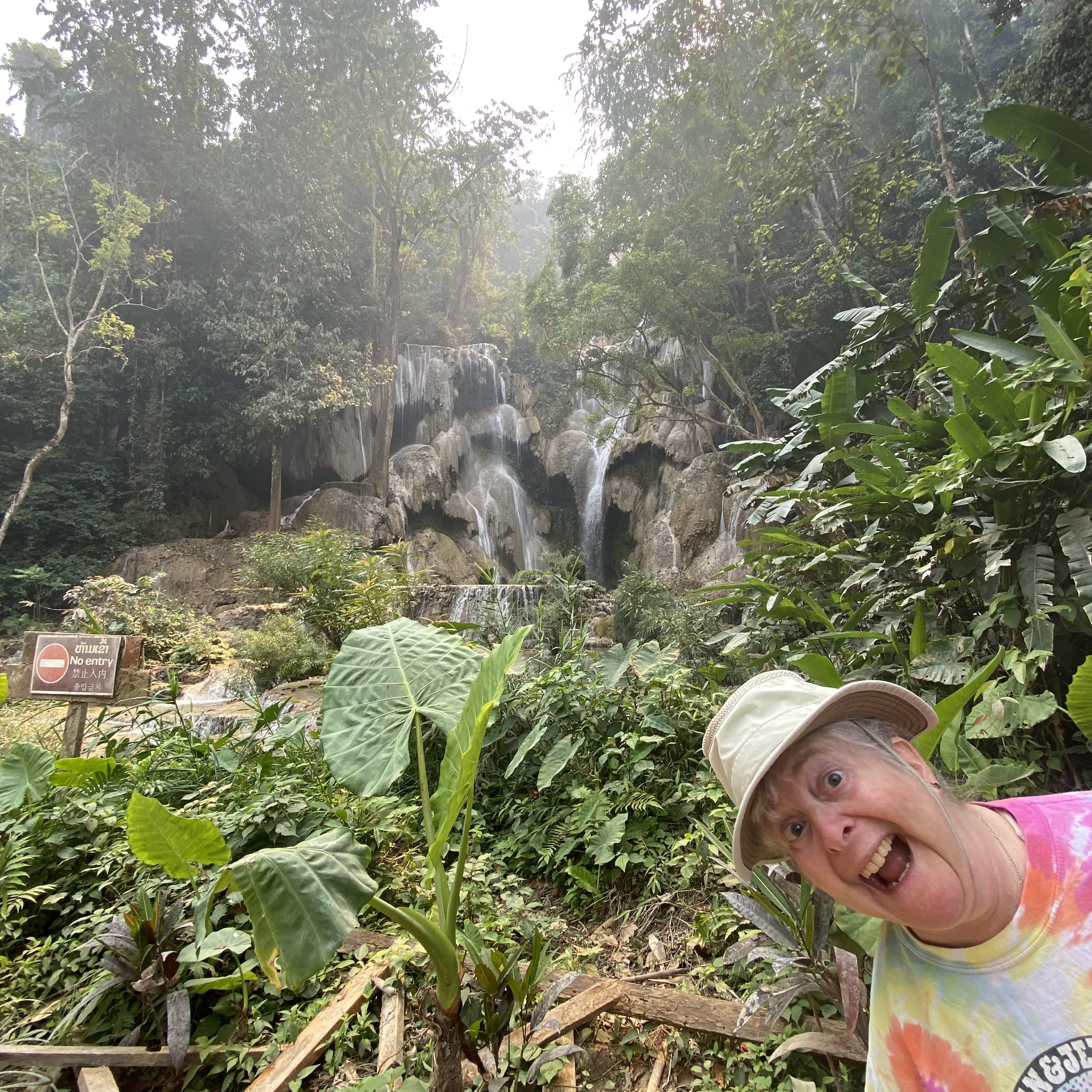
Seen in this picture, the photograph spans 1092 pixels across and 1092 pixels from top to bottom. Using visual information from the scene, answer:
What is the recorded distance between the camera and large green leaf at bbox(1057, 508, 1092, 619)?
1.63 m

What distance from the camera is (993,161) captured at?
9695 millimetres

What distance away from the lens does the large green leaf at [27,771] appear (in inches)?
75.5

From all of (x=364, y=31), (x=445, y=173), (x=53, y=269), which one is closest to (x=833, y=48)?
(x=445, y=173)

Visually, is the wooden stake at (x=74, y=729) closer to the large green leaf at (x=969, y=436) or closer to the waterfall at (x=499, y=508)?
the large green leaf at (x=969, y=436)

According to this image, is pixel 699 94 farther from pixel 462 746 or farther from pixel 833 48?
pixel 462 746

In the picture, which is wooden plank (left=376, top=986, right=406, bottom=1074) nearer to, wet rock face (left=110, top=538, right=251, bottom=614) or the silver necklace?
the silver necklace

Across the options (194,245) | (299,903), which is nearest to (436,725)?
(299,903)

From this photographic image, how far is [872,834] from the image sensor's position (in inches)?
27.1

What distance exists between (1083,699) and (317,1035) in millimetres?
1837

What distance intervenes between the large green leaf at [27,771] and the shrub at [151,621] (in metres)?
4.76

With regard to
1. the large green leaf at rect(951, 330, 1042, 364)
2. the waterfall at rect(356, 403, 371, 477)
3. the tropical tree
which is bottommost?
the large green leaf at rect(951, 330, 1042, 364)

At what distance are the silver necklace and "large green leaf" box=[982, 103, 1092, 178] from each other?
3.47 m

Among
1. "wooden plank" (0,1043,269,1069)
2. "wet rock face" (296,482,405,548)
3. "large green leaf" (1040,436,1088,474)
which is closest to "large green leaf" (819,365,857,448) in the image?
"large green leaf" (1040,436,1088,474)

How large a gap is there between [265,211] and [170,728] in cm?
1291
